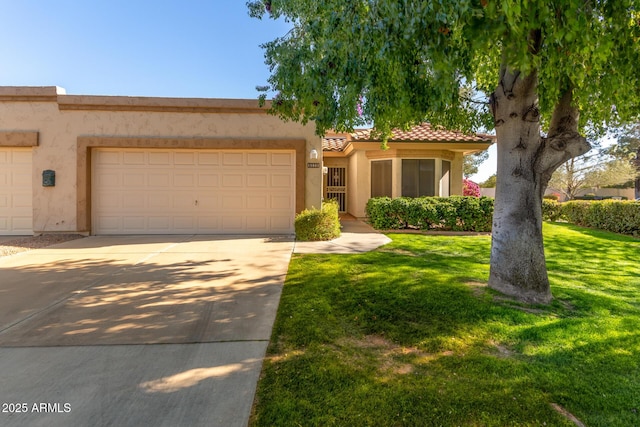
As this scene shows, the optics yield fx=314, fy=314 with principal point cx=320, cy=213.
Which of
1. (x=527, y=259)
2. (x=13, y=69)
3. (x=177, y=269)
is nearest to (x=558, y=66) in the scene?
(x=527, y=259)

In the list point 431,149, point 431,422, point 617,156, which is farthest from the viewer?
point 617,156

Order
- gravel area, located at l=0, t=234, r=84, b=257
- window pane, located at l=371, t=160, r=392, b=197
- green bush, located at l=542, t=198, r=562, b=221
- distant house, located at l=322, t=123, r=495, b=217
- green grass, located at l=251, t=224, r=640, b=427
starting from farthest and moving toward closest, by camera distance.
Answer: green bush, located at l=542, t=198, r=562, b=221
window pane, located at l=371, t=160, r=392, b=197
distant house, located at l=322, t=123, r=495, b=217
gravel area, located at l=0, t=234, r=84, b=257
green grass, located at l=251, t=224, r=640, b=427

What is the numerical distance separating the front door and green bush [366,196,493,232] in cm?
596

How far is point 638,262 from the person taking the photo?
7.00m

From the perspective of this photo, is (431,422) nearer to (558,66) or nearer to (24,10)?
(558,66)

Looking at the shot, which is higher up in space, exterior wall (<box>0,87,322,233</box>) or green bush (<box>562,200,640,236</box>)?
exterior wall (<box>0,87,322,233</box>)

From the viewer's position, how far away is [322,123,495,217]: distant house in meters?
13.0

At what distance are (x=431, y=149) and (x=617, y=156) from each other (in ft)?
77.8

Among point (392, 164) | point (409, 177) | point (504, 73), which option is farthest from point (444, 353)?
point (392, 164)

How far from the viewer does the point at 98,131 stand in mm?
9477

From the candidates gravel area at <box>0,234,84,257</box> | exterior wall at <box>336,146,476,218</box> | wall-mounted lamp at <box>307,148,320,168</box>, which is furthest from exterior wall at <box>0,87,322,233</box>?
exterior wall at <box>336,146,476,218</box>

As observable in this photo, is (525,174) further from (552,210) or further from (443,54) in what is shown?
(552,210)

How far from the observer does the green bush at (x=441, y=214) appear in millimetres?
10477

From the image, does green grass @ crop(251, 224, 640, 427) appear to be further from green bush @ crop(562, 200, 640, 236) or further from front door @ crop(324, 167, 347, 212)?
front door @ crop(324, 167, 347, 212)
